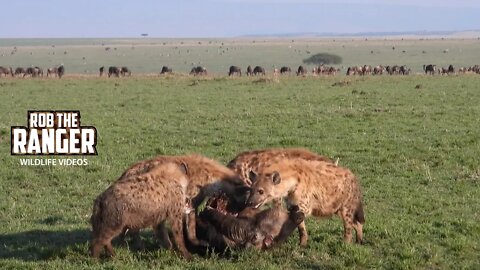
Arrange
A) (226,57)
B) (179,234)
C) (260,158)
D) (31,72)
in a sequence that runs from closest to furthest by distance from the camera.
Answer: (179,234) → (260,158) → (31,72) → (226,57)

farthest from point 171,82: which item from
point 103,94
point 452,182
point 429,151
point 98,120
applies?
point 452,182

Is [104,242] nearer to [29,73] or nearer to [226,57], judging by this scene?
[29,73]

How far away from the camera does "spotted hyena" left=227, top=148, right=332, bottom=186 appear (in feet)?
27.6

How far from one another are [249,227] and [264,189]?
42cm

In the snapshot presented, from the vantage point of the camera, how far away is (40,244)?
8.16 metres

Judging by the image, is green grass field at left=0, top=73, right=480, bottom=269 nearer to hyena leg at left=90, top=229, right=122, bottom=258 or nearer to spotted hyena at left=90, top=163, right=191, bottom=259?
hyena leg at left=90, top=229, right=122, bottom=258

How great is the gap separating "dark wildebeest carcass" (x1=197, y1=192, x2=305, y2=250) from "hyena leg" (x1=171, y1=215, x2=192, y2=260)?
0.28 metres

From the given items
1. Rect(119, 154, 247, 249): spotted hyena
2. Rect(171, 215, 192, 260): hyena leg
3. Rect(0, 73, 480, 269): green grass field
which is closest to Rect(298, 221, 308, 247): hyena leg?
Rect(0, 73, 480, 269): green grass field

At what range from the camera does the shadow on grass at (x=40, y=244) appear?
25.4 ft

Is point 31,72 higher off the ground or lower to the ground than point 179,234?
lower

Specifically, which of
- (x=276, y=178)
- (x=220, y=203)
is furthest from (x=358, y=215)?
(x=220, y=203)

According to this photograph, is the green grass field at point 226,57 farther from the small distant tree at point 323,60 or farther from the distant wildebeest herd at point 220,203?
the distant wildebeest herd at point 220,203

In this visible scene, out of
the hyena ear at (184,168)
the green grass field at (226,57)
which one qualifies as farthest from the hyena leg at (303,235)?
the green grass field at (226,57)

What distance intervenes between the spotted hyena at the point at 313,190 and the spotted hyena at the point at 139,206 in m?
0.81
